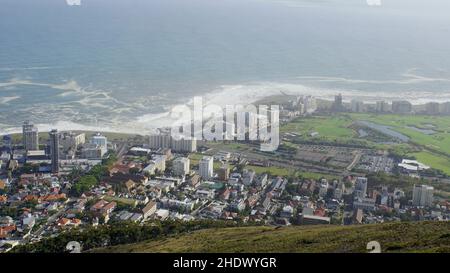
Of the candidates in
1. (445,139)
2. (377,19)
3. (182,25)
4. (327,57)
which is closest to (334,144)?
(445,139)

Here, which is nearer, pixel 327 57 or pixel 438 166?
pixel 438 166

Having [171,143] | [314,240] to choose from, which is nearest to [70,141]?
[171,143]

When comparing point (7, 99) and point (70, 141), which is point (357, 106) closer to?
point (70, 141)

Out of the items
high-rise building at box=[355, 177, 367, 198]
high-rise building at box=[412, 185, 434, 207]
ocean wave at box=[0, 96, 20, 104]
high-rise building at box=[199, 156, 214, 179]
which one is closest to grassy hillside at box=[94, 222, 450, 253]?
high-rise building at box=[355, 177, 367, 198]

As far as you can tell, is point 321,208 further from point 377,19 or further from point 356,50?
point 377,19

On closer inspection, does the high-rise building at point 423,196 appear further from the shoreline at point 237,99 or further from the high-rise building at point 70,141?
the high-rise building at point 70,141

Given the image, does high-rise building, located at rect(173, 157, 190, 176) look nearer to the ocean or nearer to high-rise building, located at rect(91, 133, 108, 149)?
high-rise building, located at rect(91, 133, 108, 149)

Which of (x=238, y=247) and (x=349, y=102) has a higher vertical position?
(x=349, y=102)
